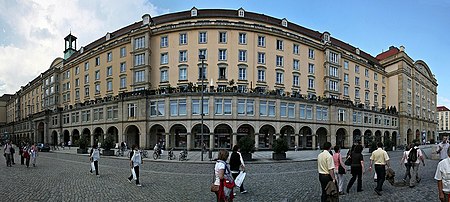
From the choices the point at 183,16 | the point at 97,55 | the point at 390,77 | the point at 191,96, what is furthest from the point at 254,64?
the point at 390,77

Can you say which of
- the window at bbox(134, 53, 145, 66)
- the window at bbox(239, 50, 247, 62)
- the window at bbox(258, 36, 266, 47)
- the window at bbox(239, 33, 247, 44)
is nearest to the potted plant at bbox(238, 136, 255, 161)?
the window at bbox(239, 50, 247, 62)

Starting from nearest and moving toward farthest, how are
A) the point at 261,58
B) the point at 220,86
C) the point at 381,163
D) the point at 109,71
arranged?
the point at 381,163, the point at 220,86, the point at 261,58, the point at 109,71

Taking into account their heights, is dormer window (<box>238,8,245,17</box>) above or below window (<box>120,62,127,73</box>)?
above

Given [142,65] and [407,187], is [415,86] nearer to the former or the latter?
[142,65]

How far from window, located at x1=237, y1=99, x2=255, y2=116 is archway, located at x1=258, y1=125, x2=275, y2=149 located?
15.4 feet

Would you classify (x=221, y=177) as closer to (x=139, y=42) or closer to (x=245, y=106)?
(x=245, y=106)

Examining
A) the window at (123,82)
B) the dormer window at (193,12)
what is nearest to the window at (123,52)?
the window at (123,82)

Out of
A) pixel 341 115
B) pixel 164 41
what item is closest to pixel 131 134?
pixel 164 41

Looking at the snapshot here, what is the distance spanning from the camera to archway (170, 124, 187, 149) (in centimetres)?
4416

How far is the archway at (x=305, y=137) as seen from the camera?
4966cm

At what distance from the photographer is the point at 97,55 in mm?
60000

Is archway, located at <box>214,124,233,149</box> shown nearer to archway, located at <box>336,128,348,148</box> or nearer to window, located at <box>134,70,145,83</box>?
window, located at <box>134,70,145,83</box>

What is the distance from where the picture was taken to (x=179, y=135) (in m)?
44.6

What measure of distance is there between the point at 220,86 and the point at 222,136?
23.3 feet
